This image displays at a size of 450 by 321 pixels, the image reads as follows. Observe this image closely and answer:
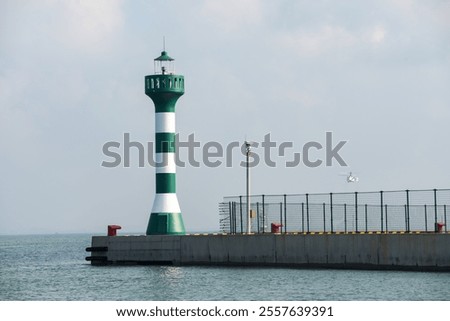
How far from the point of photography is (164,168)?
7288cm

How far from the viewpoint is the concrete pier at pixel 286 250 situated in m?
62.2

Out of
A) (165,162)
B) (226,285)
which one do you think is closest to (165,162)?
(165,162)

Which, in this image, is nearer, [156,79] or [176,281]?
[176,281]

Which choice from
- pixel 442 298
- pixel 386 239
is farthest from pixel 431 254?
pixel 442 298

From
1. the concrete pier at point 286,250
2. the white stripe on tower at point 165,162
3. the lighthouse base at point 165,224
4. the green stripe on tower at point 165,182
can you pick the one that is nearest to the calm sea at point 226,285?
the concrete pier at point 286,250

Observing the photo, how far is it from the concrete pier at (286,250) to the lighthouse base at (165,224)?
61 cm

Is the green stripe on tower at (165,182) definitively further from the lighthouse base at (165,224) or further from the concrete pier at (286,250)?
the concrete pier at (286,250)

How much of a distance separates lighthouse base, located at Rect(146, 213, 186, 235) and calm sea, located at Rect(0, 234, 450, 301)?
2.28m

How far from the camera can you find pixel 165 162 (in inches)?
2864
